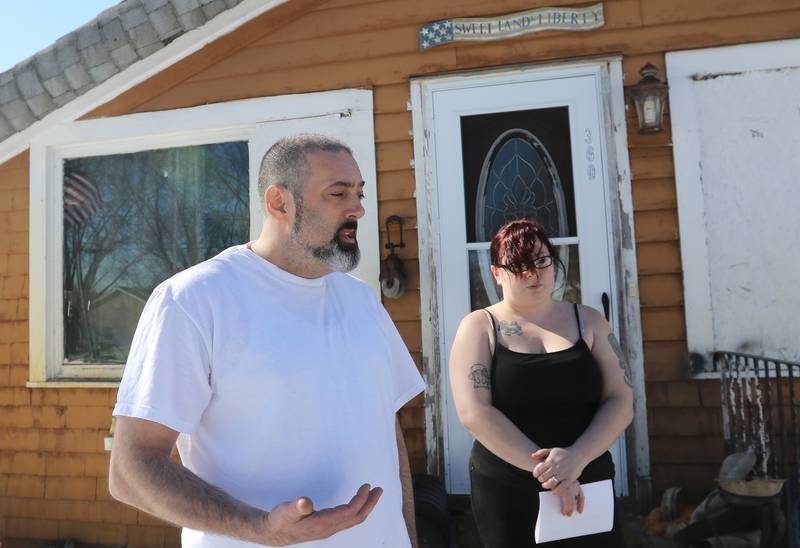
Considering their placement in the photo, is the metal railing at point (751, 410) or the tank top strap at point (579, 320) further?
the metal railing at point (751, 410)

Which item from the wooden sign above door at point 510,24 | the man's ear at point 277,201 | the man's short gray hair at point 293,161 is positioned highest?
the wooden sign above door at point 510,24

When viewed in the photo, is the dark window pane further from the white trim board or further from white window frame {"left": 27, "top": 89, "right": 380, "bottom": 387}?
the white trim board

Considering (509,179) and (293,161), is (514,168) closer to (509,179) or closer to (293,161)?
(509,179)

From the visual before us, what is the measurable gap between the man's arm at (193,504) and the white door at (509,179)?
8.55ft

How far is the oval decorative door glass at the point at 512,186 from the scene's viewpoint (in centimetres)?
383

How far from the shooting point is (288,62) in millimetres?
4195

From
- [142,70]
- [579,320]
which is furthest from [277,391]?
[142,70]

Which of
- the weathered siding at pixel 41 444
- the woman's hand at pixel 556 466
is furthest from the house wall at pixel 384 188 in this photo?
the woman's hand at pixel 556 466

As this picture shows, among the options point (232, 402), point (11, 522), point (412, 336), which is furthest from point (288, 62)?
point (11, 522)

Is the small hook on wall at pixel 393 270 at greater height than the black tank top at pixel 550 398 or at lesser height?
greater

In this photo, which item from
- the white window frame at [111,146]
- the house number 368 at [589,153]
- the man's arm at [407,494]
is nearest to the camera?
the man's arm at [407,494]

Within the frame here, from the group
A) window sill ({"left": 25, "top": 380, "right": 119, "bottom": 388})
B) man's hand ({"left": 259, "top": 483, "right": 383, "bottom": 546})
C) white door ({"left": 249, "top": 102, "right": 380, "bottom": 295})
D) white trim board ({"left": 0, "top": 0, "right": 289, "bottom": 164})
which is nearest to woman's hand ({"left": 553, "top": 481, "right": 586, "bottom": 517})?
man's hand ({"left": 259, "top": 483, "right": 383, "bottom": 546})

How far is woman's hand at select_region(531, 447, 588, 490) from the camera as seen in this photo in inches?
78.2

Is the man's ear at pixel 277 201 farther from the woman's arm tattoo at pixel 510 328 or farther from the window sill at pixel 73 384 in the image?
the window sill at pixel 73 384
